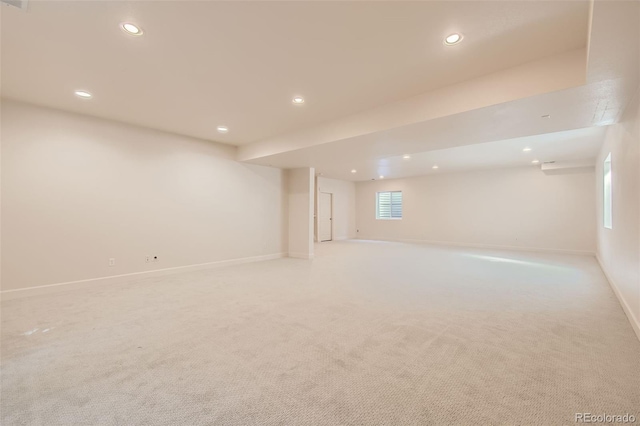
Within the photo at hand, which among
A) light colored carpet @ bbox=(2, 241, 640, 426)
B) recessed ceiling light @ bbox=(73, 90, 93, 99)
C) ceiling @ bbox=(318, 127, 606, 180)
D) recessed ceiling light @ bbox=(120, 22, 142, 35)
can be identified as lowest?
light colored carpet @ bbox=(2, 241, 640, 426)

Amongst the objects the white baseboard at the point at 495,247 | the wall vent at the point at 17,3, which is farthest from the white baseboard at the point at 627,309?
the wall vent at the point at 17,3

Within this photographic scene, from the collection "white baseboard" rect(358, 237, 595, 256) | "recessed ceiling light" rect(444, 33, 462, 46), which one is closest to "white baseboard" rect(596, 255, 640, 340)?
"recessed ceiling light" rect(444, 33, 462, 46)

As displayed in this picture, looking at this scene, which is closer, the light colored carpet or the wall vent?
the light colored carpet

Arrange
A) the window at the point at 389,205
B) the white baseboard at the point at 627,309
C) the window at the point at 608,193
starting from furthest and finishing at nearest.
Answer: the window at the point at 389,205 → the window at the point at 608,193 → the white baseboard at the point at 627,309

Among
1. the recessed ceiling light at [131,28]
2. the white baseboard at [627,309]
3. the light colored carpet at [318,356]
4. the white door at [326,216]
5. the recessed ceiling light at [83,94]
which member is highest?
the recessed ceiling light at [83,94]

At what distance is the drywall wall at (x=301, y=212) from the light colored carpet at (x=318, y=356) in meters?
2.83

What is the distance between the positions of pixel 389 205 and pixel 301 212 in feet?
17.9

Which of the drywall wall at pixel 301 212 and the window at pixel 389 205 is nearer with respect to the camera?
the drywall wall at pixel 301 212

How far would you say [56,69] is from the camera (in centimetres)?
274

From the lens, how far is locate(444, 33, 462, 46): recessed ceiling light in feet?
7.21

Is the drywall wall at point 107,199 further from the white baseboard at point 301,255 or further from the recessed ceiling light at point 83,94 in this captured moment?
the white baseboard at point 301,255

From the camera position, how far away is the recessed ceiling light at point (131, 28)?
2100 mm

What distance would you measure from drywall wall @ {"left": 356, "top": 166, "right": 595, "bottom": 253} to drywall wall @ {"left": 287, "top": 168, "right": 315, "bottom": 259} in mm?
5115

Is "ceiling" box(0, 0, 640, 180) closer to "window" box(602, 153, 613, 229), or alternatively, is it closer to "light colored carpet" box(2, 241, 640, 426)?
"window" box(602, 153, 613, 229)
